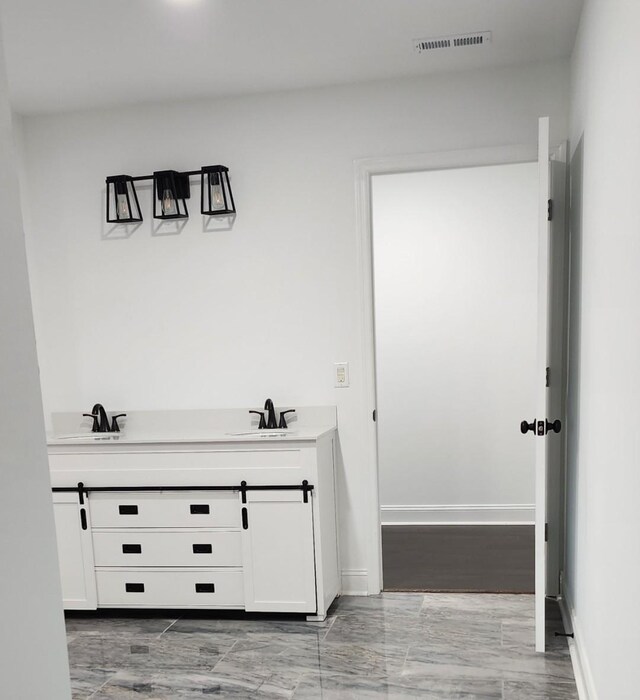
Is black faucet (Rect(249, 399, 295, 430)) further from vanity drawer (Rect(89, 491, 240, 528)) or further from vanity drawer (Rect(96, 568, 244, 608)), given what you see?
vanity drawer (Rect(96, 568, 244, 608))

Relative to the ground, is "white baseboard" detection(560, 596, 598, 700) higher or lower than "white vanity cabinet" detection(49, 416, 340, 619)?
lower

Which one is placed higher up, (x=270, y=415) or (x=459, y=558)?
(x=270, y=415)

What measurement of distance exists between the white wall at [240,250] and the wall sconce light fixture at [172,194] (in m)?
0.07

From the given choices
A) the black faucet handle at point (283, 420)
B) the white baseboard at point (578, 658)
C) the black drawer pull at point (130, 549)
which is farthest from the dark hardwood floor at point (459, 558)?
the black drawer pull at point (130, 549)

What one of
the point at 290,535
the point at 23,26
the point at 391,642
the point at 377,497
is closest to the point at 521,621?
the point at 391,642

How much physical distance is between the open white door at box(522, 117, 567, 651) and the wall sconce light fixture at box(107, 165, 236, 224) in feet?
5.22

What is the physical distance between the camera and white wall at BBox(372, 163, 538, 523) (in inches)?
180

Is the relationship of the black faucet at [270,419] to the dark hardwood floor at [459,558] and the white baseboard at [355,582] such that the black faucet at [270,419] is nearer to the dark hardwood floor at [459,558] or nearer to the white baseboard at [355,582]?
the white baseboard at [355,582]

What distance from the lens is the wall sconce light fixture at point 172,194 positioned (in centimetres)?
357

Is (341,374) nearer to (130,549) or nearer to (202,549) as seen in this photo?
(202,549)

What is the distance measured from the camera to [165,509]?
10.9 ft

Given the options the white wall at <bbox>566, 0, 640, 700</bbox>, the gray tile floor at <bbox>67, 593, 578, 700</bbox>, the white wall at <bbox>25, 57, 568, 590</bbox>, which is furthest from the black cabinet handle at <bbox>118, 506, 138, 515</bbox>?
the white wall at <bbox>566, 0, 640, 700</bbox>

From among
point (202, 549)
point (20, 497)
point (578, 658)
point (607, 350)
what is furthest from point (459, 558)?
point (20, 497)

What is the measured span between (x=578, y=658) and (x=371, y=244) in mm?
2044
